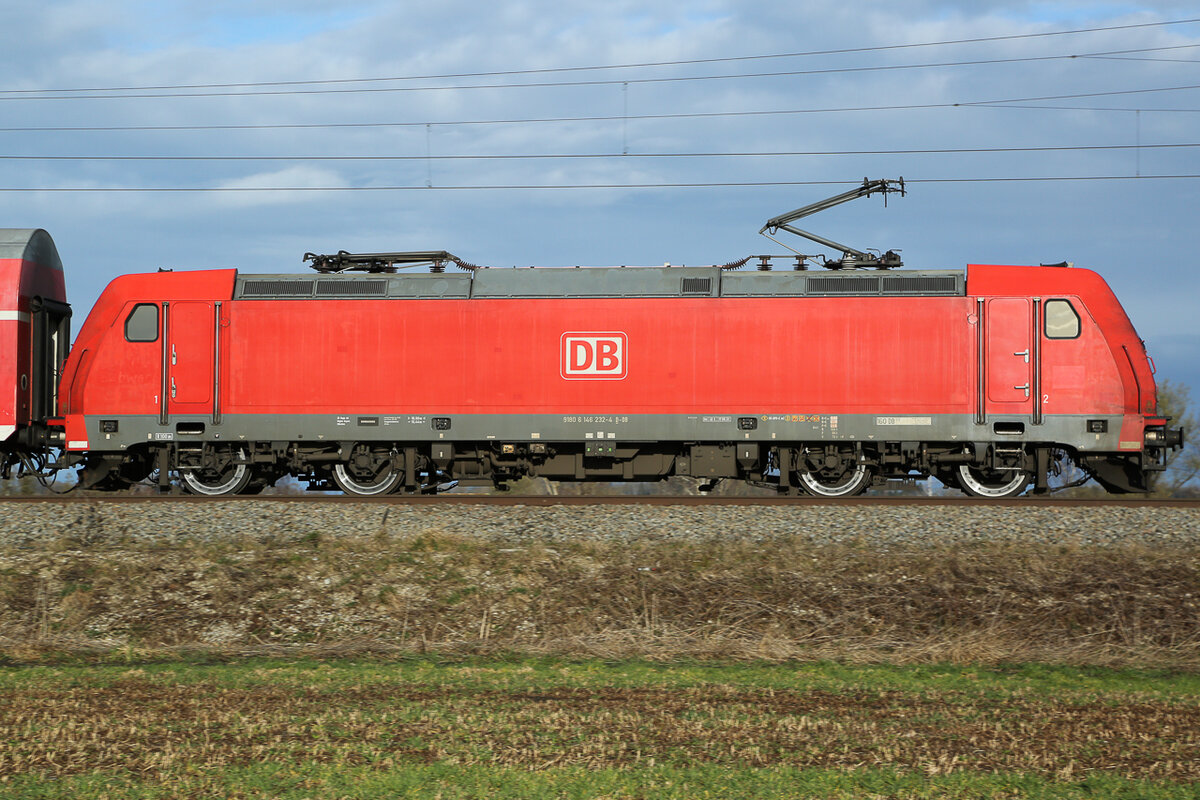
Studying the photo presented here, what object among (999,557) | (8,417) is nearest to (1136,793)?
(999,557)

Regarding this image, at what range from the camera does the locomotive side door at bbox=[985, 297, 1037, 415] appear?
1708 centimetres

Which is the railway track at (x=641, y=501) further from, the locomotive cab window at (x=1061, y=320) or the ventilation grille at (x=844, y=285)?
the ventilation grille at (x=844, y=285)

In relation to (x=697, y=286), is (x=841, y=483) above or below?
below

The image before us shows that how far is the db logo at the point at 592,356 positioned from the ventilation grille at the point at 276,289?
491 centimetres

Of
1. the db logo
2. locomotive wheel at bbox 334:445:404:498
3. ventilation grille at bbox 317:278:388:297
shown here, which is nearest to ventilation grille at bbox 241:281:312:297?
ventilation grille at bbox 317:278:388:297

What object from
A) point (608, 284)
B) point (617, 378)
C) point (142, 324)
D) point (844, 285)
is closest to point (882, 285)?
point (844, 285)

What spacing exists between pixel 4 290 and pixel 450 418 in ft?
28.6

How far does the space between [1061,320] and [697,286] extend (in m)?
6.28

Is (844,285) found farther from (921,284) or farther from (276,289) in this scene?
(276,289)

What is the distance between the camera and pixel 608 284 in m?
18.0

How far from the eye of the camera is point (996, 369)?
56.3 ft

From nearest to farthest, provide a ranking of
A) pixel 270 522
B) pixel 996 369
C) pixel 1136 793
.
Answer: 1. pixel 1136 793
2. pixel 270 522
3. pixel 996 369

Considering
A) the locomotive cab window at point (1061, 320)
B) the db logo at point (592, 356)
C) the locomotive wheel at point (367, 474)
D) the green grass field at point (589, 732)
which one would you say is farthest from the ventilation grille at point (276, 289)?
the locomotive cab window at point (1061, 320)

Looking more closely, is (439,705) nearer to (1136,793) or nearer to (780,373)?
(1136,793)
